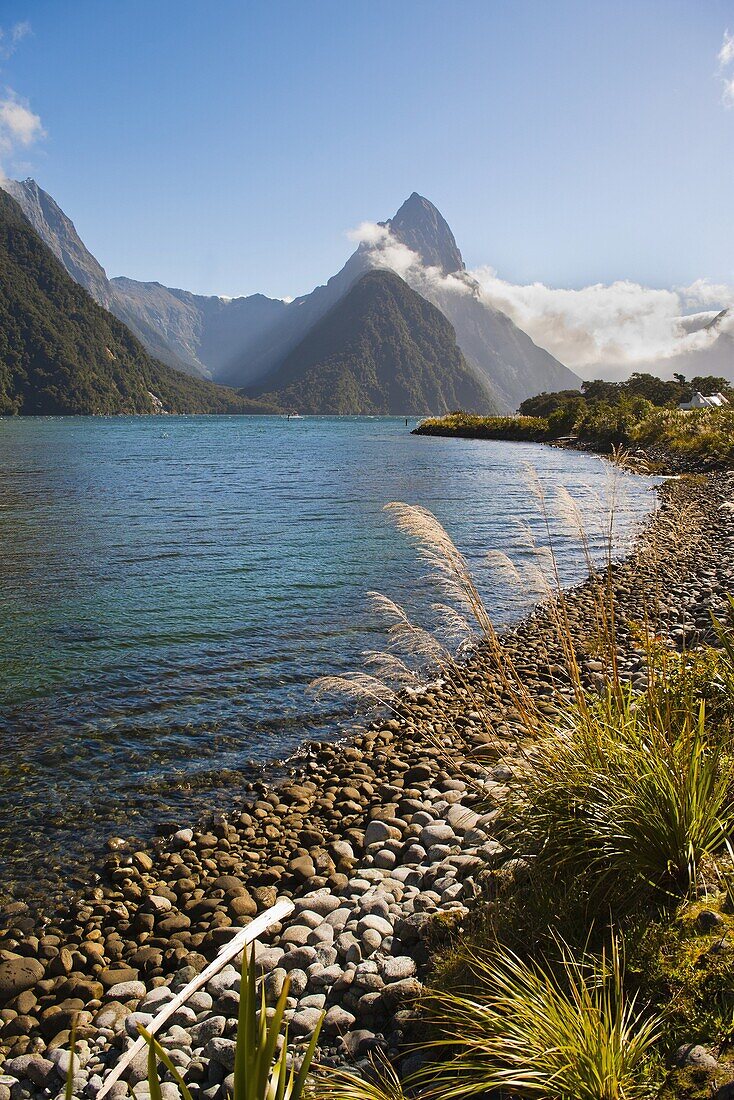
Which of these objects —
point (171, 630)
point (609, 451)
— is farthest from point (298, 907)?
point (609, 451)

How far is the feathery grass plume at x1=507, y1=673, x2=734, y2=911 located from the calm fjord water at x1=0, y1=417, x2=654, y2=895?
2.22 metres

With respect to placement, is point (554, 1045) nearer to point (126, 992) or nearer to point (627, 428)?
point (126, 992)

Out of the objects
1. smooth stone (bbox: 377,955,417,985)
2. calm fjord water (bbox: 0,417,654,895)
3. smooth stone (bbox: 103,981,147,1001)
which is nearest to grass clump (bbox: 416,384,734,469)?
calm fjord water (bbox: 0,417,654,895)

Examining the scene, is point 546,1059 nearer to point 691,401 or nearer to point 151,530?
point 151,530

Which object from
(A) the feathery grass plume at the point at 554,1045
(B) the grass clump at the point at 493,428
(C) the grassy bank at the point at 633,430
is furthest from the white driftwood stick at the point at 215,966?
(B) the grass clump at the point at 493,428

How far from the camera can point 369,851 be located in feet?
20.7

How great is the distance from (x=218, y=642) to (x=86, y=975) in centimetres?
752

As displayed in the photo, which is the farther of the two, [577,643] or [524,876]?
[577,643]

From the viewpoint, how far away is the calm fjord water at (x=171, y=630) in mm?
7539

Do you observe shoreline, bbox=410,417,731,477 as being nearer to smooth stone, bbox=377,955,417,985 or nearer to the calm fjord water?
the calm fjord water

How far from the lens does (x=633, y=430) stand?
5541cm

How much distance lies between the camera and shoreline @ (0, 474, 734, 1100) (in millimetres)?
4043

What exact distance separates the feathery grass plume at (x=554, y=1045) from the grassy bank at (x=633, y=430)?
8.39 m

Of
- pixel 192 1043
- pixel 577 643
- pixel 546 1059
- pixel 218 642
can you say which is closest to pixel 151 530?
pixel 218 642
